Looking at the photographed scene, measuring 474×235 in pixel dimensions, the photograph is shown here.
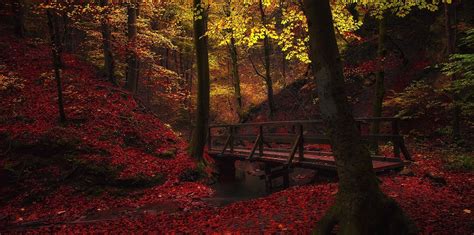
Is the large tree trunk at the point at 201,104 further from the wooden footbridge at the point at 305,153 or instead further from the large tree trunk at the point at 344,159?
the large tree trunk at the point at 344,159

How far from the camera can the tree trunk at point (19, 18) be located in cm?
1817

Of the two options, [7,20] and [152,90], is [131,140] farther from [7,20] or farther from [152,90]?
[152,90]

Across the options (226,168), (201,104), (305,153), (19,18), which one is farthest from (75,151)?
(19,18)

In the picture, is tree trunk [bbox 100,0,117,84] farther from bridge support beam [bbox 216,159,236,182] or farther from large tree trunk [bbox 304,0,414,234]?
large tree trunk [bbox 304,0,414,234]

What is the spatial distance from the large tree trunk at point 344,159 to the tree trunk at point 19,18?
19.7m

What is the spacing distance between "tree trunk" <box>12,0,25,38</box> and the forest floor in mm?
1711

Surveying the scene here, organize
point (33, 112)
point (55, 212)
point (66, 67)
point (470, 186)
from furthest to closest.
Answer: point (66, 67) < point (33, 112) < point (55, 212) < point (470, 186)

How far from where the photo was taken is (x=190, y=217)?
8414 millimetres

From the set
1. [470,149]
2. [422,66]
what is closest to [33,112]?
[470,149]

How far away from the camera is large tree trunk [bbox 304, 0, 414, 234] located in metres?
→ 4.77

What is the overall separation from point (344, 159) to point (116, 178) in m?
9.22

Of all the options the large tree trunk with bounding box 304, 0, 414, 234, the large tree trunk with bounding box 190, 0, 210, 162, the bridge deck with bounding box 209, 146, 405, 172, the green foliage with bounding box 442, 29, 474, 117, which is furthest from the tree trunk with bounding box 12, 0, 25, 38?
the green foliage with bounding box 442, 29, 474, 117

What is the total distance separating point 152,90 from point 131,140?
59.2ft

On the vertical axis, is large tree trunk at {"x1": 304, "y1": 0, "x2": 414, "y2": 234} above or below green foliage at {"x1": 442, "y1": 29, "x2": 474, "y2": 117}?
below
